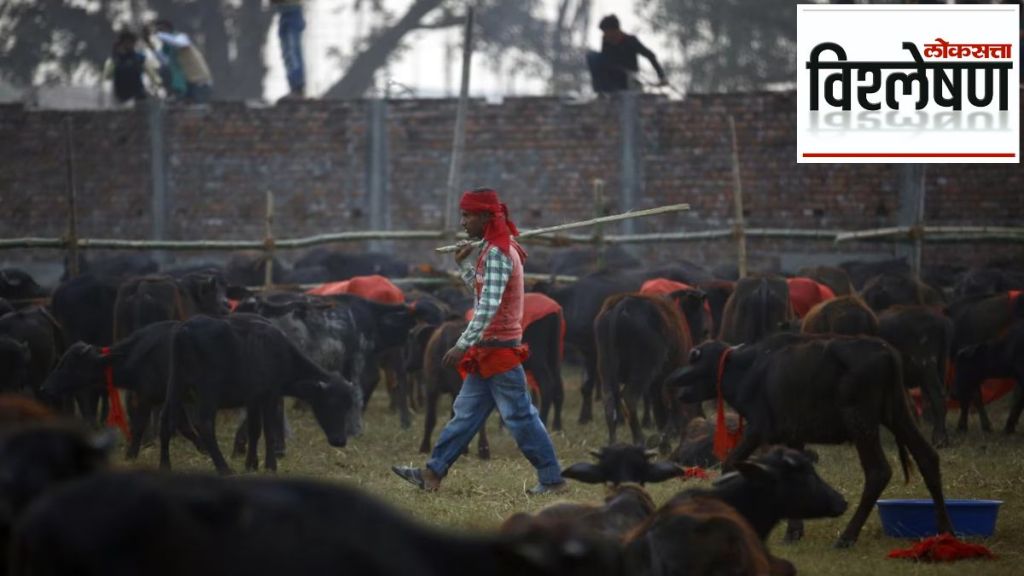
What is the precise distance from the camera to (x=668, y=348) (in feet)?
48.1

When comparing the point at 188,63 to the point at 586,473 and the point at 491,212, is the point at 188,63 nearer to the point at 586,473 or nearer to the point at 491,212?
the point at 491,212

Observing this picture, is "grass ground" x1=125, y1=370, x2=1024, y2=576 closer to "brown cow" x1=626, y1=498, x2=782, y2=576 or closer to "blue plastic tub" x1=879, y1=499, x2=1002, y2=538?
"blue plastic tub" x1=879, y1=499, x2=1002, y2=538

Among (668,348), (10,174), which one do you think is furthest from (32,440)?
(10,174)

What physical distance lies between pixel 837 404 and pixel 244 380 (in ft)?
15.6

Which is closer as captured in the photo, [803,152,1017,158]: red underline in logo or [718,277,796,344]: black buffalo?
[718,277,796,344]: black buffalo

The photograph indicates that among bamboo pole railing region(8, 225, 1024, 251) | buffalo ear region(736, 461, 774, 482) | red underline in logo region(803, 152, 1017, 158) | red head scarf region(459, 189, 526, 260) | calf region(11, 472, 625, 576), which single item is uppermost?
red underline in logo region(803, 152, 1017, 158)

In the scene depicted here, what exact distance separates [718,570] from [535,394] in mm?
9262

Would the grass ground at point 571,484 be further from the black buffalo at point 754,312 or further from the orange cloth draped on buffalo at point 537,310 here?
the black buffalo at point 754,312

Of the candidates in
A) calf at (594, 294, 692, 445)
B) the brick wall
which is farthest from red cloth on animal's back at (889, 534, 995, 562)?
the brick wall

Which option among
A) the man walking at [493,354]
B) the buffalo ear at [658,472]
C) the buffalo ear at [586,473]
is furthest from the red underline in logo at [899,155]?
the buffalo ear at [586,473]

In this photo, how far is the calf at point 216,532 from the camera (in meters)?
4.65

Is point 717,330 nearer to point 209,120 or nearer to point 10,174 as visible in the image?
point 209,120

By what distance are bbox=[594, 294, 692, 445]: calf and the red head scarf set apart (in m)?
3.76

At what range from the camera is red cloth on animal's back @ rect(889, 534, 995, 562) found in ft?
30.3
